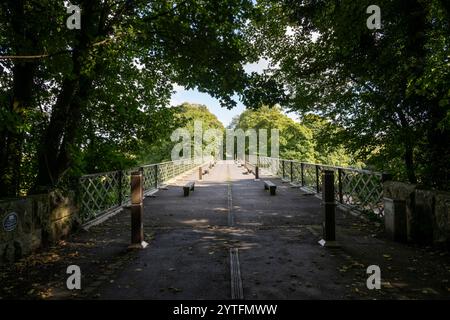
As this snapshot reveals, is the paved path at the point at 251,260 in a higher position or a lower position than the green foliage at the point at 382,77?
lower

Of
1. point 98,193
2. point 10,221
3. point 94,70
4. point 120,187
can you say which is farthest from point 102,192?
point 10,221

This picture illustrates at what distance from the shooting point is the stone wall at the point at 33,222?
5.59m

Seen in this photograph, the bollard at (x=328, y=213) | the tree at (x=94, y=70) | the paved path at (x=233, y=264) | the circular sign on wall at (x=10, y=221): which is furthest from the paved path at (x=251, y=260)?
the tree at (x=94, y=70)

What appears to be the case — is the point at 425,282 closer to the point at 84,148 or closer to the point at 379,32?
the point at 379,32

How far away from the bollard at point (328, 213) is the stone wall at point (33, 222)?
19.0 ft

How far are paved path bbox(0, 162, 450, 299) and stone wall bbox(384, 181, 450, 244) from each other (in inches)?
12.3

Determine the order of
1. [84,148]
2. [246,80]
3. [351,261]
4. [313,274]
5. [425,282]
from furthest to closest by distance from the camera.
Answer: [84,148]
[246,80]
[351,261]
[313,274]
[425,282]

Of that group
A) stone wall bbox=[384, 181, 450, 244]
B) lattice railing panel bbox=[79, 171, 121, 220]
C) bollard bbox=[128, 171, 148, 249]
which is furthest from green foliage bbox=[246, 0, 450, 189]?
lattice railing panel bbox=[79, 171, 121, 220]

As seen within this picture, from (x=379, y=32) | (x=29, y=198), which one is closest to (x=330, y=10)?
(x=379, y=32)

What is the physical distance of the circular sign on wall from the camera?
5523mm

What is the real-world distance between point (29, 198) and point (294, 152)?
41.5 metres

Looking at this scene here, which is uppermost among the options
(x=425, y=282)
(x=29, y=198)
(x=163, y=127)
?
(x=163, y=127)

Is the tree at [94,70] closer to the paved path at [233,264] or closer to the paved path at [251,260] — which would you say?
the paved path at [233,264]

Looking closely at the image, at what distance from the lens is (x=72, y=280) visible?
4.84 meters
